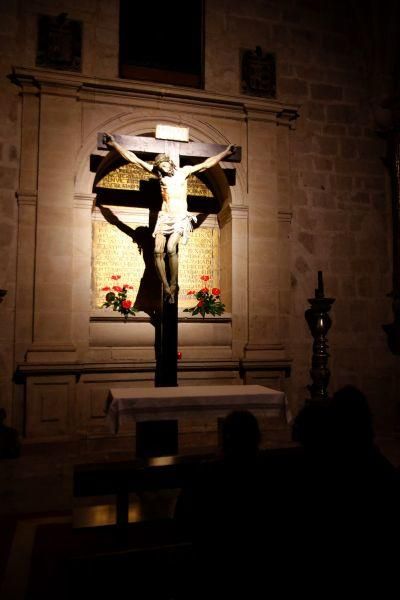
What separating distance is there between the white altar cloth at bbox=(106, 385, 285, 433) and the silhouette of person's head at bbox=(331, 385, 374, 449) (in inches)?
91.1

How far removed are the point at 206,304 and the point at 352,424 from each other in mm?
5176

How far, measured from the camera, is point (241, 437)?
6.90 ft

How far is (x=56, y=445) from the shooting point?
20.6 feet

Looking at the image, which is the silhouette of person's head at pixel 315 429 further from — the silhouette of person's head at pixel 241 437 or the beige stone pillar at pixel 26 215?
the beige stone pillar at pixel 26 215

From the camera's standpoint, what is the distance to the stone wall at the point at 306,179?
24.3ft

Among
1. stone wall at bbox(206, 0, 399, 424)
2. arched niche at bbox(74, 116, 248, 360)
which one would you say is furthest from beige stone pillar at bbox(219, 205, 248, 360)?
stone wall at bbox(206, 0, 399, 424)

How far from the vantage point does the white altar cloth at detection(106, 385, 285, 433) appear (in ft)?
13.9

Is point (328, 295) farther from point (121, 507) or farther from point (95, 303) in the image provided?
point (121, 507)

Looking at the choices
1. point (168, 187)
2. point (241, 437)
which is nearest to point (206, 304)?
point (168, 187)

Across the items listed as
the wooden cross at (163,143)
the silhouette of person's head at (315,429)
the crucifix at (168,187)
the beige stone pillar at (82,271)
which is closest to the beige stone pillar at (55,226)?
the beige stone pillar at (82,271)

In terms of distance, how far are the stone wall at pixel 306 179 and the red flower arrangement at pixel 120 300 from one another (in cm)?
166

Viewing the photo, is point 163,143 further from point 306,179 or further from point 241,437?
point 241,437

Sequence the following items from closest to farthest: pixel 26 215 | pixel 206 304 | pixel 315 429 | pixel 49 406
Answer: pixel 315 429 < pixel 49 406 < pixel 26 215 < pixel 206 304

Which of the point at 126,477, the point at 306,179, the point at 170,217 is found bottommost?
the point at 126,477
